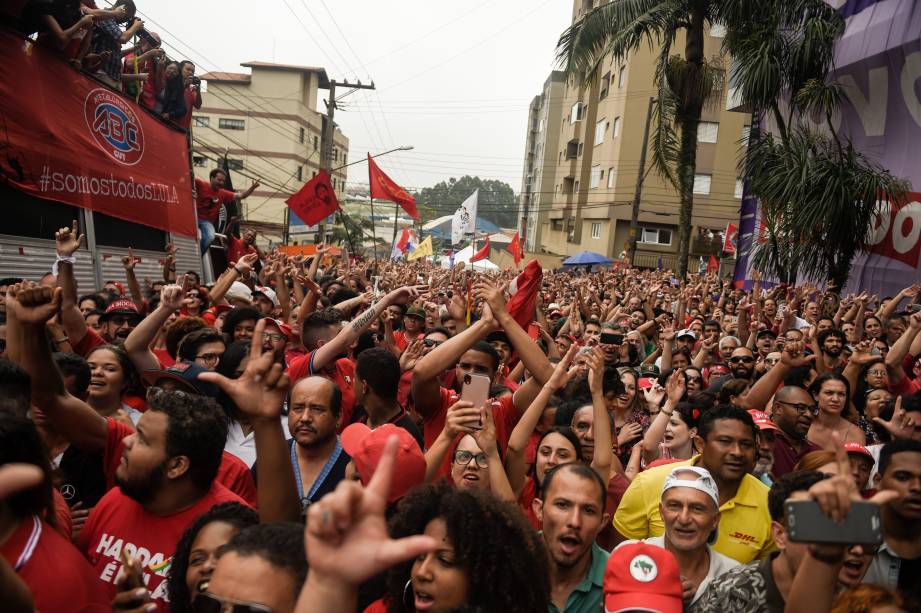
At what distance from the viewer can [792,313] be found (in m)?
8.77

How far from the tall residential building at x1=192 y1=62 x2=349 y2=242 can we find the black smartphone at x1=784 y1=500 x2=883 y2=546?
45.4m

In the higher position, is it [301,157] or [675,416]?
[301,157]

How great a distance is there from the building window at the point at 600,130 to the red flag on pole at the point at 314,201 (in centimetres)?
2929

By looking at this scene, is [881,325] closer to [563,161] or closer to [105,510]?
[105,510]

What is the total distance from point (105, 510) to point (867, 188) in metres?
11.6

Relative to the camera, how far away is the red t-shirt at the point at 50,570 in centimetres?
198

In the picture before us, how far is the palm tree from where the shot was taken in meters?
15.1

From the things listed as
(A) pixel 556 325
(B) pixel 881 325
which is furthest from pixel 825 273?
(A) pixel 556 325

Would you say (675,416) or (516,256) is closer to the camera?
(675,416)

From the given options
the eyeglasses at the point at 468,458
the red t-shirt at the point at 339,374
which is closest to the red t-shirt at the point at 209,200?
the red t-shirt at the point at 339,374

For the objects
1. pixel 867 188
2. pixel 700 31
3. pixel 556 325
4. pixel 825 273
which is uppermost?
pixel 700 31

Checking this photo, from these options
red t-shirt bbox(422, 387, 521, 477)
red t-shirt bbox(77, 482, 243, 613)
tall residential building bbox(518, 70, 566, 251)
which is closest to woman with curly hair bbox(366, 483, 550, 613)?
red t-shirt bbox(77, 482, 243, 613)

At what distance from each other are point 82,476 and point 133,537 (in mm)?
759

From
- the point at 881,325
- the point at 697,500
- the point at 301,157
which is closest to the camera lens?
the point at 697,500
